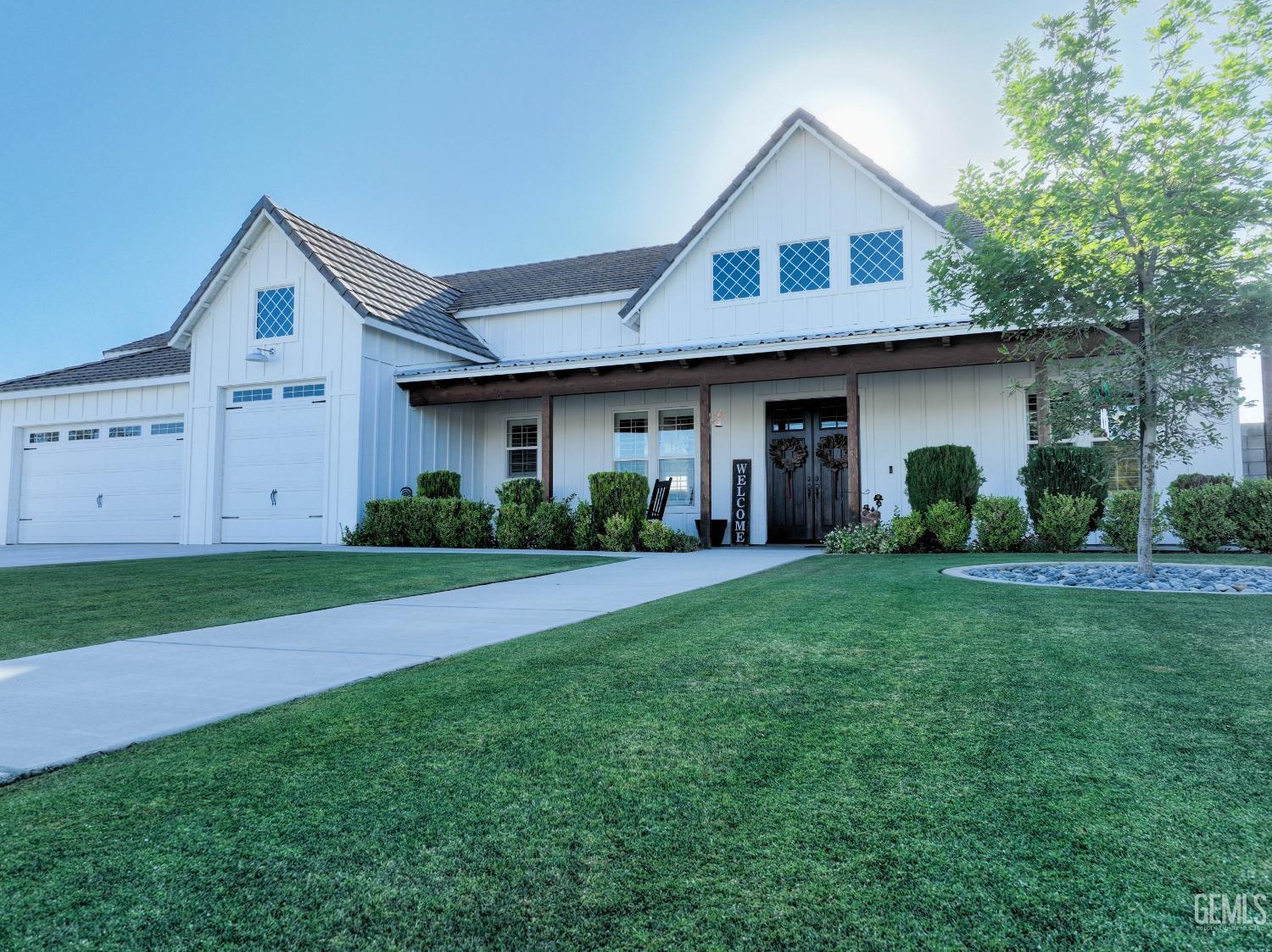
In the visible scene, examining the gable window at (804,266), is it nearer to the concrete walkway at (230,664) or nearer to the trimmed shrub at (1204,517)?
the trimmed shrub at (1204,517)

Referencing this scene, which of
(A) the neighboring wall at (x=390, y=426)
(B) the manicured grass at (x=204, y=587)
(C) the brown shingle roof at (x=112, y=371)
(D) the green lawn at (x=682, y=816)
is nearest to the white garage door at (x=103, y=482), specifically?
(C) the brown shingle roof at (x=112, y=371)

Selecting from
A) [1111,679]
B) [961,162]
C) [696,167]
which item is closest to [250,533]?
[696,167]

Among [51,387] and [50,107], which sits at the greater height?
[50,107]

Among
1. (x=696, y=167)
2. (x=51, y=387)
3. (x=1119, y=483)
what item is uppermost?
(x=696, y=167)

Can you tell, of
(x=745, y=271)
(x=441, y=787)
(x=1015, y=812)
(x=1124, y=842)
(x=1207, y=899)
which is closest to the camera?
(x=1207, y=899)

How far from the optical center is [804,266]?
43.3 ft

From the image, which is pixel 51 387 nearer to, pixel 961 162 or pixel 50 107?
pixel 50 107

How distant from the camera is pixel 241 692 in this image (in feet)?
9.48

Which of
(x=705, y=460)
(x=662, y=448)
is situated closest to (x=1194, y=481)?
(x=705, y=460)

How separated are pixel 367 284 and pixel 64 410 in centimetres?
802

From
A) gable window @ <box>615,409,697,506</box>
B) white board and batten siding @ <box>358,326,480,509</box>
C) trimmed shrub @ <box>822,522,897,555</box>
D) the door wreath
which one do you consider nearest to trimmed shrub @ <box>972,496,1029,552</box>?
trimmed shrub @ <box>822,522,897,555</box>

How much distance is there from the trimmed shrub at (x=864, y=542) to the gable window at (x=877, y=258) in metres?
4.52

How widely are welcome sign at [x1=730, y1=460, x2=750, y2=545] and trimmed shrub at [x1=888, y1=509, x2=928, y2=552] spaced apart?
11.1 feet

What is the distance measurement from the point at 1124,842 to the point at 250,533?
1531 cm
